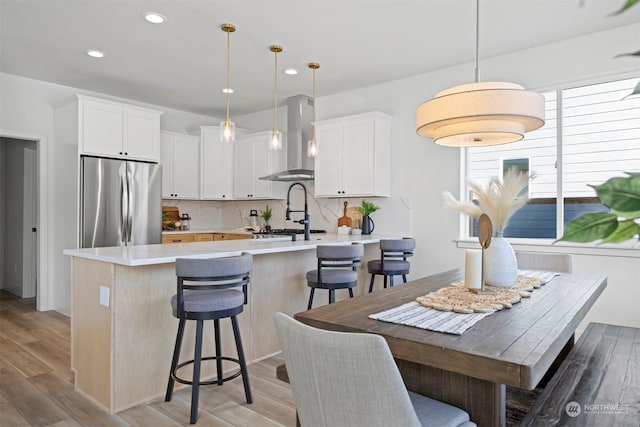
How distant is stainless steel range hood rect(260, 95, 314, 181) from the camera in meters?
5.29

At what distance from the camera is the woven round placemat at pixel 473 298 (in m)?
1.71

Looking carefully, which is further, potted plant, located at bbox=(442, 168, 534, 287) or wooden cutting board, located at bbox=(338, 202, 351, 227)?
wooden cutting board, located at bbox=(338, 202, 351, 227)

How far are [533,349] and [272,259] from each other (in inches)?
95.2

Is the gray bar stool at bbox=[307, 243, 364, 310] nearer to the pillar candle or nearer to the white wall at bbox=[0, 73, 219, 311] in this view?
the pillar candle

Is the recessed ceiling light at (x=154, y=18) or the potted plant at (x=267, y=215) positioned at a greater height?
the recessed ceiling light at (x=154, y=18)

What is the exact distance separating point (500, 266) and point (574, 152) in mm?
2304

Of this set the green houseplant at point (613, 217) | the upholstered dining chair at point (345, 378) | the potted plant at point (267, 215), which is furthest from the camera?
the potted plant at point (267, 215)

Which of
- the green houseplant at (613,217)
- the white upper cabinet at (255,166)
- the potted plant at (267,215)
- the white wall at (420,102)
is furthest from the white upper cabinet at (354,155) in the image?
the green houseplant at (613,217)

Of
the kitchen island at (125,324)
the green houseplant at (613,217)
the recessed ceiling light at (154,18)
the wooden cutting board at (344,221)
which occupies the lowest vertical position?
the kitchen island at (125,324)

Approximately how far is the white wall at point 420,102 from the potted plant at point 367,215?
0.39 feet

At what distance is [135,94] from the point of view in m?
5.34

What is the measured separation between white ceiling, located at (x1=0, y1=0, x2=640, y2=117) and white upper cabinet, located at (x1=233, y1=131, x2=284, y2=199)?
110cm

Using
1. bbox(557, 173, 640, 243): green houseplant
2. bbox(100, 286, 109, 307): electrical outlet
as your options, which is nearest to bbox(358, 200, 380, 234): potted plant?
bbox(100, 286, 109, 307): electrical outlet

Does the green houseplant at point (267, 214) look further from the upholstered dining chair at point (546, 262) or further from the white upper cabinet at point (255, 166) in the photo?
Answer: the upholstered dining chair at point (546, 262)
